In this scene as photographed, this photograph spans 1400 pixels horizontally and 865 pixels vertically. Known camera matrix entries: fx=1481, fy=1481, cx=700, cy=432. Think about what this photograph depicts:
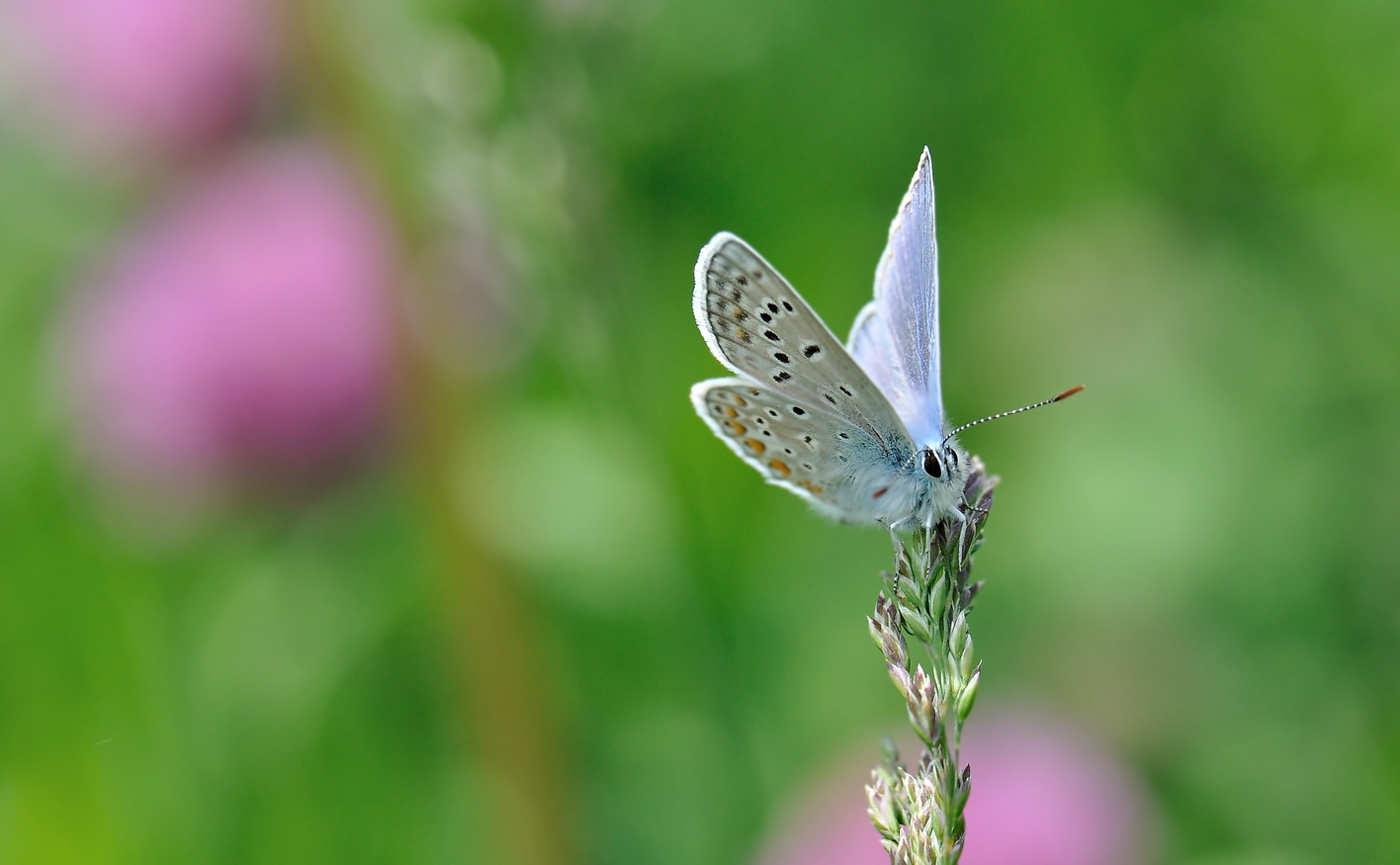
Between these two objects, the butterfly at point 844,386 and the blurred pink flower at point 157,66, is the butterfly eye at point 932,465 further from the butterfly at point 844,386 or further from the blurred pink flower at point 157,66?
the blurred pink flower at point 157,66

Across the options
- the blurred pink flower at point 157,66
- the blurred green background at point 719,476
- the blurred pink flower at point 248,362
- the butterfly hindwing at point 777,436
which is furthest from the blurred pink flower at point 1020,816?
the blurred pink flower at point 157,66

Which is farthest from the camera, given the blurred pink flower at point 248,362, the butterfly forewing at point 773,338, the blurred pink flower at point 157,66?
the blurred pink flower at point 157,66

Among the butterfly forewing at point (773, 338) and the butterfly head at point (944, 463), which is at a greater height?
the butterfly forewing at point (773, 338)

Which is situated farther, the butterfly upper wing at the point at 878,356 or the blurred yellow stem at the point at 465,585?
the blurred yellow stem at the point at 465,585

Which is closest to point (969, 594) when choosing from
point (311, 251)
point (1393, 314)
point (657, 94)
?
point (311, 251)

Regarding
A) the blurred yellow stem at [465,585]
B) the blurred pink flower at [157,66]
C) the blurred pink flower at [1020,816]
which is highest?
the blurred pink flower at [157,66]

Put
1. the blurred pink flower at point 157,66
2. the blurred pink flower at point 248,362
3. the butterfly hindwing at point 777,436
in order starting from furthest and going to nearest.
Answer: the blurred pink flower at point 157,66
the blurred pink flower at point 248,362
the butterfly hindwing at point 777,436

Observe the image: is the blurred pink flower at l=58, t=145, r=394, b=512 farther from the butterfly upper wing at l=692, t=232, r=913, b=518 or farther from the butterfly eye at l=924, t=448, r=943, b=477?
the butterfly eye at l=924, t=448, r=943, b=477

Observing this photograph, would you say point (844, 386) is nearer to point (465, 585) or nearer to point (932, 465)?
point (932, 465)
